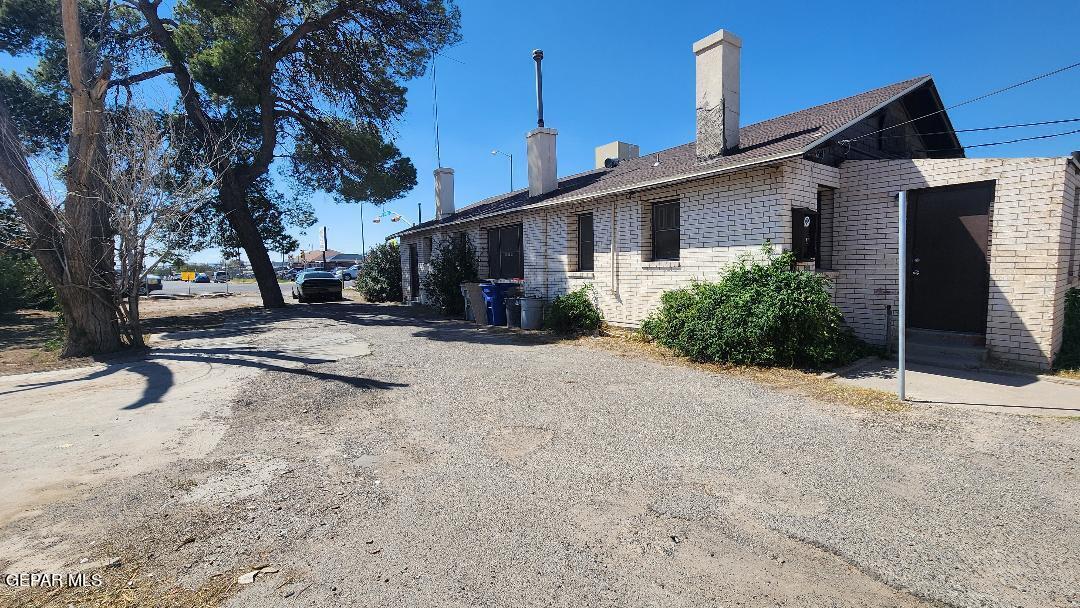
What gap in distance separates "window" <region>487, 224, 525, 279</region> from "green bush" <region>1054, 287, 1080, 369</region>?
10591mm

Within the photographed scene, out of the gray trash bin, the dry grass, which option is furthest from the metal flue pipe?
the dry grass

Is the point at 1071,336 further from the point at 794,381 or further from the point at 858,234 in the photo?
the point at 794,381

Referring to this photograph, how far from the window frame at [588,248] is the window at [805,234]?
174 inches

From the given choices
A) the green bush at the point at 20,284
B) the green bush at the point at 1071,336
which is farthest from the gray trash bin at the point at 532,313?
the green bush at the point at 20,284

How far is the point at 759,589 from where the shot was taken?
2.34 m

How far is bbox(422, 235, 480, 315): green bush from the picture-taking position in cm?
1534

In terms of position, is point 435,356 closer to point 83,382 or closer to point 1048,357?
point 83,382

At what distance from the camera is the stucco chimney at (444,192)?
20000mm

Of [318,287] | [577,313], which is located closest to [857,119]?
[577,313]

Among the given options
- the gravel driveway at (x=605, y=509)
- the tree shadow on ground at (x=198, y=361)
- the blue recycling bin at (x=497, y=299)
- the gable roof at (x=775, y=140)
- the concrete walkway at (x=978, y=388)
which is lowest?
the gravel driveway at (x=605, y=509)

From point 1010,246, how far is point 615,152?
12427 millimetres

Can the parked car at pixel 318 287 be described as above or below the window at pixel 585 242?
below

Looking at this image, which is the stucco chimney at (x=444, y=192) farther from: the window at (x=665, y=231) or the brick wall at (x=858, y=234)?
the window at (x=665, y=231)

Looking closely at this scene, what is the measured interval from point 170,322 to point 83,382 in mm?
10043
